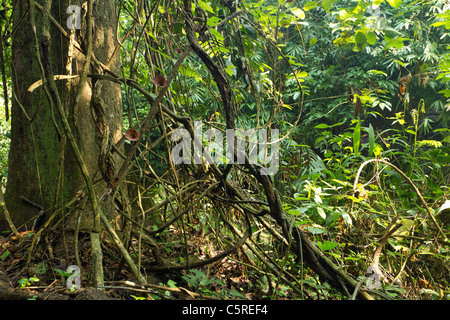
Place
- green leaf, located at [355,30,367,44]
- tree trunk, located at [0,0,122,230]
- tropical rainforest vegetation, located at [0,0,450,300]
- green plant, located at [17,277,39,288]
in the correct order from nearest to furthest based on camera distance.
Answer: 1. green plant, located at [17,277,39,288]
2. tropical rainforest vegetation, located at [0,0,450,300]
3. tree trunk, located at [0,0,122,230]
4. green leaf, located at [355,30,367,44]

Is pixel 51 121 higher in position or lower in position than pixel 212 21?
lower

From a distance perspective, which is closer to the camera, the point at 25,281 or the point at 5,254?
the point at 25,281

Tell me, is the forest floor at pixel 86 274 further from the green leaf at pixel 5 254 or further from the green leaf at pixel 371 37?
the green leaf at pixel 371 37

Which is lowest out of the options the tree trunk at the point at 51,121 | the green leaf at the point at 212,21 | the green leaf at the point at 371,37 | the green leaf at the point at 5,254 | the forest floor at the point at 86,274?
the forest floor at the point at 86,274

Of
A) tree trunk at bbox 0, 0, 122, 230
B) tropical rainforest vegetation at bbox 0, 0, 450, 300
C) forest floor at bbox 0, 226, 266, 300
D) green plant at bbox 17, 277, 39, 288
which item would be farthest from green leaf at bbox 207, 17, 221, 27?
green plant at bbox 17, 277, 39, 288

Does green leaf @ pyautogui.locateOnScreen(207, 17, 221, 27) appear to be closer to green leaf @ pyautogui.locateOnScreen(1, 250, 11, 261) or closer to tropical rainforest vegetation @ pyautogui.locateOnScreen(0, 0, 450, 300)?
tropical rainforest vegetation @ pyautogui.locateOnScreen(0, 0, 450, 300)

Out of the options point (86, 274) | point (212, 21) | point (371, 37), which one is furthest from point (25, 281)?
point (371, 37)

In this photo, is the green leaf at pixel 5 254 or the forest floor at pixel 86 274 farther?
the green leaf at pixel 5 254

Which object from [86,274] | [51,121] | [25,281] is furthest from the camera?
[51,121]

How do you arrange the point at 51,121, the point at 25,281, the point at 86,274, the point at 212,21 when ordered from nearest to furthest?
the point at 25,281, the point at 86,274, the point at 51,121, the point at 212,21

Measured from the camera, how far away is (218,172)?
1280mm

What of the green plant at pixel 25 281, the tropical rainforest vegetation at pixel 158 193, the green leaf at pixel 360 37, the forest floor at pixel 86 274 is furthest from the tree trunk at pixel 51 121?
the green leaf at pixel 360 37

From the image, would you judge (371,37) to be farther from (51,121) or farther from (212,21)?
(51,121)
